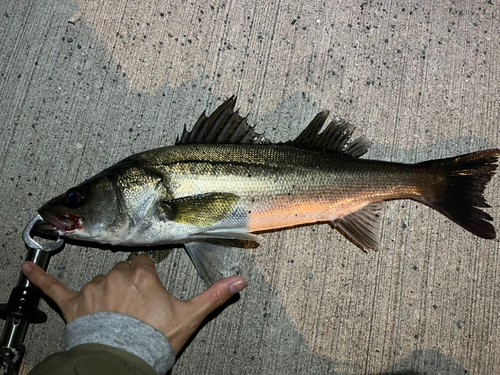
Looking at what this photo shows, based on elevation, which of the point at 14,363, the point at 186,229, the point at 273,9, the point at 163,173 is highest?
the point at 273,9

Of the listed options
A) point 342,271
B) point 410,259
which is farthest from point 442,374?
point 342,271

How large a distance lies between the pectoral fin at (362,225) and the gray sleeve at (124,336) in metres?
1.45

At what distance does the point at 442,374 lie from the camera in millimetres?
2754

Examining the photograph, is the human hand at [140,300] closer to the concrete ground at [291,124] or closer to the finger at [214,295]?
the finger at [214,295]

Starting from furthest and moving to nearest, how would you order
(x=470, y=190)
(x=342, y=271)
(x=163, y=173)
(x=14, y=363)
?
(x=342, y=271) < (x=470, y=190) < (x=163, y=173) < (x=14, y=363)

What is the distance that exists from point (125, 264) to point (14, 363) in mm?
→ 810

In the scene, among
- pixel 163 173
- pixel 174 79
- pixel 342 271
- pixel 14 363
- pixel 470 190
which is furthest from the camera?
pixel 174 79

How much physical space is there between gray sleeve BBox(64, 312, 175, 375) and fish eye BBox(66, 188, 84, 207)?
71cm

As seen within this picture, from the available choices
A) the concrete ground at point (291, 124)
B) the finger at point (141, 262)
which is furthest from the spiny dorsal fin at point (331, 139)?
the finger at point (141, 262)

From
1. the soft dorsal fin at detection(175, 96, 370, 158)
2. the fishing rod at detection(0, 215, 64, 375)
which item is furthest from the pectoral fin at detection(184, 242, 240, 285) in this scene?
the fishing rod at detection(0, 215, 64, 375)

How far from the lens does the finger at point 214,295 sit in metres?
2.20

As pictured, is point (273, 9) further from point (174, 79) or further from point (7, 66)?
point (7, 66)

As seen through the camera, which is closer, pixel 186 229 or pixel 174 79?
pixel 186 229

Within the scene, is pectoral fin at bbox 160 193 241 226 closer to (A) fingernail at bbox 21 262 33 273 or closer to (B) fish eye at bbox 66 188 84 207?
(B) fish eye at bbox 66 188 84 207
